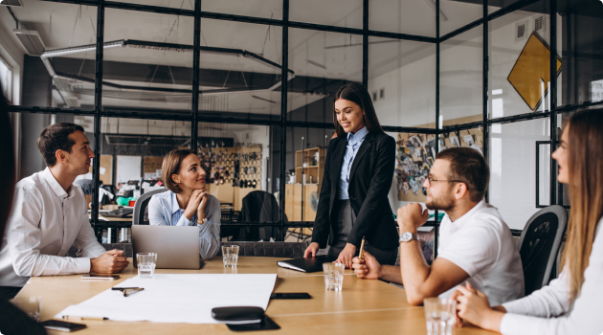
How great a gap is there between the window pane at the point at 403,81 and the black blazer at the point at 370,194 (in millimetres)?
1533

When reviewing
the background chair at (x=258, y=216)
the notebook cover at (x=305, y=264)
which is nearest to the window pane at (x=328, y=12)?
the background chair at (x=258, y=216)

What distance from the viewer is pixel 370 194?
2.44 meters

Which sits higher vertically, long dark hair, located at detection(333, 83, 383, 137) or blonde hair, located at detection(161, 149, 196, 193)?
long dark hair, located at detection(333, 83, 383, 137)

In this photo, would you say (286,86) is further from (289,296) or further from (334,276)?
(289,296)

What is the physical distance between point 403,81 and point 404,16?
2.07 feet

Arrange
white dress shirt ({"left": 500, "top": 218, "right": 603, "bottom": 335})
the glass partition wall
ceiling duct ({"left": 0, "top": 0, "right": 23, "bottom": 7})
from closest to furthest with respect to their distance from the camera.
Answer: white dress shirt ({"left": 500, "top": 218, "right": 603, "bottom": 335}) → ceiling duct ({"left": 0, "top": 0, "right": 23, "bottom": 7}) → the glass partition wall

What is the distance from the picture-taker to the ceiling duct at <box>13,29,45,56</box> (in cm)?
314

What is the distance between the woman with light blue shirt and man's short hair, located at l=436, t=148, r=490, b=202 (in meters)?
1.40

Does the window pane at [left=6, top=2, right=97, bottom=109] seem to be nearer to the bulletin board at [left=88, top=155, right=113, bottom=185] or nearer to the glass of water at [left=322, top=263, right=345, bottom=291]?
the bulletin board at [left=88, top=155, right=113, bottom=185]

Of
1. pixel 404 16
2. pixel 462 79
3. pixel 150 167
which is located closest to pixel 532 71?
pixel 462 79

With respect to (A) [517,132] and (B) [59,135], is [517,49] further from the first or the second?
(B) [59,135]

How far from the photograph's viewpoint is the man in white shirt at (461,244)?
1479mm

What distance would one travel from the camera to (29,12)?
3.19 metres

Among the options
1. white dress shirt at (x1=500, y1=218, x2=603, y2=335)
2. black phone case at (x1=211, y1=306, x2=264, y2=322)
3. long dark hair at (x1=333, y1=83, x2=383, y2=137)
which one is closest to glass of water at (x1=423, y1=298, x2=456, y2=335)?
white dress shirt at (x1=500, y1=218, x2=603, y2=335)
